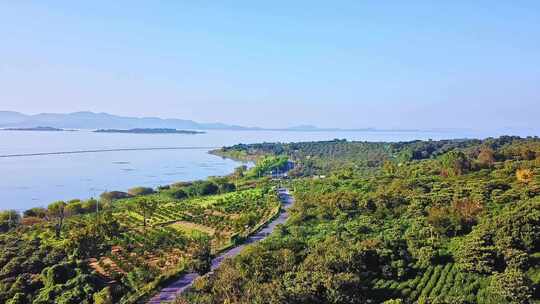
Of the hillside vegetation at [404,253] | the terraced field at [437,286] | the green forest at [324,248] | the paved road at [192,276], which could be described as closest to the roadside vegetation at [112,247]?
the green forest at [324,248]

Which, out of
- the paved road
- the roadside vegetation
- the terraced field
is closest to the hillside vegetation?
the terraced field

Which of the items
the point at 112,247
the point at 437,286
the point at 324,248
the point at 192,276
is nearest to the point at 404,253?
the point at 437,286

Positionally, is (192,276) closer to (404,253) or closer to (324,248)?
(324,248)

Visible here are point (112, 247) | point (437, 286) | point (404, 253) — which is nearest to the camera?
point (437, 286)

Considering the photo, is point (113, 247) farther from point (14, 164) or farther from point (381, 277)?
point (14, 164)

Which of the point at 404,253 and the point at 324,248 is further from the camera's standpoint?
the point at 324,248

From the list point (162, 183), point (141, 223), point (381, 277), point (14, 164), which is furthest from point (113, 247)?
point (14, 164)

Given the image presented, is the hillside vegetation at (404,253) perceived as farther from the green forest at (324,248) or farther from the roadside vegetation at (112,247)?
the roadside vegetation at (112,247)

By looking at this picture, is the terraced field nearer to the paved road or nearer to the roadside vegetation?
the paved road
